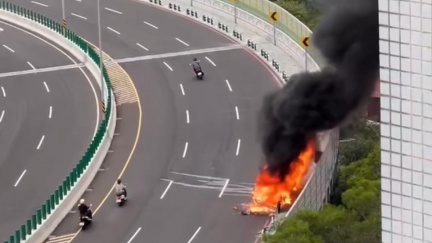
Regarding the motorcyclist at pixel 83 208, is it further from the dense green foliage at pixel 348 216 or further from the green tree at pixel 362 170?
the green tree at pixel 362 170

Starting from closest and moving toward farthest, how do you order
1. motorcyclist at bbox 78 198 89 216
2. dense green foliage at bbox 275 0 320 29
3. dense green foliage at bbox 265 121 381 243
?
dense green foliage at bbox 265 121 381 243 < motorcyclist at bbox 78 198 89 216 < dense green foliage at bbox 275 0 320 29

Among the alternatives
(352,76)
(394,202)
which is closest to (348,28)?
(352,76)

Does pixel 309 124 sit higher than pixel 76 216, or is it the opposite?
pixel 309 124

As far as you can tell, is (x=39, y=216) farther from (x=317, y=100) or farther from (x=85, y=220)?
(x=317, y=100)

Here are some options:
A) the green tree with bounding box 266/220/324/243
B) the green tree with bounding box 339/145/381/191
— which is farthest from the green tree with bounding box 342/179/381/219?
the green tree with bounding box 266/220/324/243

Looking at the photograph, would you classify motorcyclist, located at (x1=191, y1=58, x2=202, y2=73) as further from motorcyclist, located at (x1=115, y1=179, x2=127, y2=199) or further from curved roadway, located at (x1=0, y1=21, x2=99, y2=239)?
motorcyclist, located at (x1=115, y1=179, x2=127, y2=199)

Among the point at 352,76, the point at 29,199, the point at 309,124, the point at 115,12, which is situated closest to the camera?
the point at 352,76

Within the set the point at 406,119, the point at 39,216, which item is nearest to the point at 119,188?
the point at 39,216

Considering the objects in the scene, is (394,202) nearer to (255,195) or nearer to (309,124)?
(309,124)
